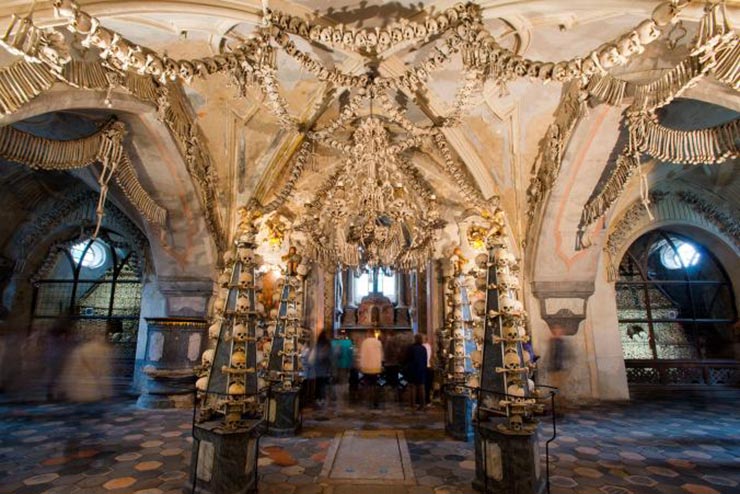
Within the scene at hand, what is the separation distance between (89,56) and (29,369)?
26.4 ft

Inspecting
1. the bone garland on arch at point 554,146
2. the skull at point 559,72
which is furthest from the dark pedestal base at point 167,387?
the bone garland on arch at point 554,146

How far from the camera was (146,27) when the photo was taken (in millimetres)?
3875

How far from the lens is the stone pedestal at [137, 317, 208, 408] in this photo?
587 cm

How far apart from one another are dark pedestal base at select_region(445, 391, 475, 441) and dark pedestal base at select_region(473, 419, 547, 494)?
1.43 metres

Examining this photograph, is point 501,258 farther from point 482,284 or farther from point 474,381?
point 474,381

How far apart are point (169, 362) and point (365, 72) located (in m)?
5.14

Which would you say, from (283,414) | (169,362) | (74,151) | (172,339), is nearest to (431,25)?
(74,151)

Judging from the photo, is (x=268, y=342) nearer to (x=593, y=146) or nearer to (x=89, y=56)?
(x=89, y=56)

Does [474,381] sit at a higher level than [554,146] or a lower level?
lower

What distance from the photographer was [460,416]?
4.45 m

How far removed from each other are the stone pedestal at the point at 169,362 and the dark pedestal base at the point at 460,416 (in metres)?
3.97

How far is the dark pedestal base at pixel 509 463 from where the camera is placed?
8.77 feet

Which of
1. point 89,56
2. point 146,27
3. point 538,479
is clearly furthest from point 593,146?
point 89,56

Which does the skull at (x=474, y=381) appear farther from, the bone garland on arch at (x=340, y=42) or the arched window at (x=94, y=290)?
the arched window at (x=94, y=290)
